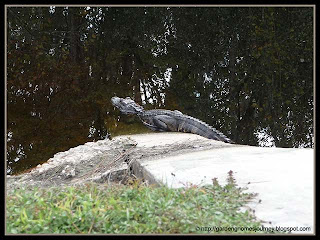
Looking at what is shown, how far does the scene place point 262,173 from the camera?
12.1ft

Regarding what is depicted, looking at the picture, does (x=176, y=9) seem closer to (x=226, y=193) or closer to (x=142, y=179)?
(x=142, y=179)

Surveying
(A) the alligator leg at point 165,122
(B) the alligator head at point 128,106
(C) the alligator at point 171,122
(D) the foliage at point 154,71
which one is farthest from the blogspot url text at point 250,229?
(B) the alligator head at point 128,106

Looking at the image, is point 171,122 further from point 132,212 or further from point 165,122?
point 132,212

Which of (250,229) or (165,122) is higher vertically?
(165,122)

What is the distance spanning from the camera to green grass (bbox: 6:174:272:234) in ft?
8.58

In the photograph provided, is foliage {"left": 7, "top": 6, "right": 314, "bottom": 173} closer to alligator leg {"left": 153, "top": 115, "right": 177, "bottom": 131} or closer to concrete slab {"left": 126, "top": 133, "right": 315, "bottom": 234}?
alligator leg {"left": 153, "top": 115, "right": 177, "bottom": 131}

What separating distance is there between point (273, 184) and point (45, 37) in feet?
23.3

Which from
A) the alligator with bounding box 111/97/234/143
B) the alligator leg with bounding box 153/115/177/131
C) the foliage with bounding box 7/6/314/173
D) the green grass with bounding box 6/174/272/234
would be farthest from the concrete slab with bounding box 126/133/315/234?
the foliage with bounding box 7/6/314/173

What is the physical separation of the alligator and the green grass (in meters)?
4.04

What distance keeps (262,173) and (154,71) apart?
6.32 metres

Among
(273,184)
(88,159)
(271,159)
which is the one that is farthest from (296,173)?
(88,159)

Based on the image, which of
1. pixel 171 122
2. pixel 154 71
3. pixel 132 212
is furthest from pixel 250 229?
pixel 154 71

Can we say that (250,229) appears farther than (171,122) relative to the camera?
No

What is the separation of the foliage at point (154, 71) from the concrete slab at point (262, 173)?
3746mm
